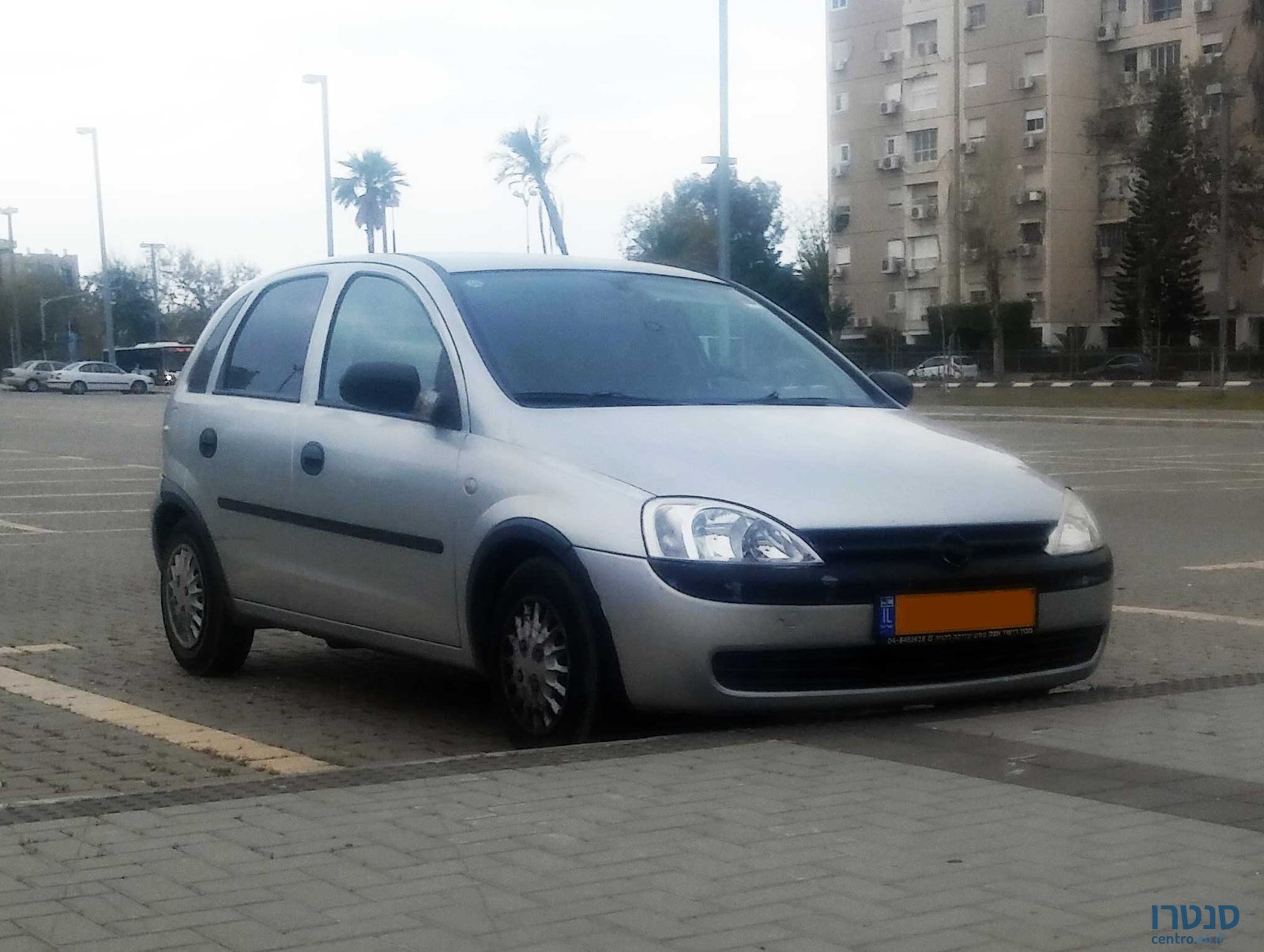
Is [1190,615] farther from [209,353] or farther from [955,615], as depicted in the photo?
[209,353]

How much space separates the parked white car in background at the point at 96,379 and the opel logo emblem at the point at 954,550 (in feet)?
274

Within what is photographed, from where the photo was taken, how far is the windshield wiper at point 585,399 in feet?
21.2

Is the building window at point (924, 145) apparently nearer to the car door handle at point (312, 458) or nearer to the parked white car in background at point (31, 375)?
the parked white car in background at point (31, 375)

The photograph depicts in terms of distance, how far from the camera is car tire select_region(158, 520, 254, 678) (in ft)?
26.3

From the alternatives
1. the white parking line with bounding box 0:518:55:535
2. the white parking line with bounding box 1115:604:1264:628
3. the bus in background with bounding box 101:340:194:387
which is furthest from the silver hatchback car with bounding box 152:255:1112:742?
the bus in background with bounding box 101:340:194:387

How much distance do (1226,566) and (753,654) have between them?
7452 millimetres

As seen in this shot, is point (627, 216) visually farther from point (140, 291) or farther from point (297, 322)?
point (297, 322)

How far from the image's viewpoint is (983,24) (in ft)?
261

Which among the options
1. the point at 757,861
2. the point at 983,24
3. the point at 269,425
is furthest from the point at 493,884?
the point at 983,24

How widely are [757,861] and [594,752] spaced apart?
1374 mm

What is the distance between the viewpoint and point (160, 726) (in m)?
7.00

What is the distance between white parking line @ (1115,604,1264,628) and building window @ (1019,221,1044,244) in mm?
72015

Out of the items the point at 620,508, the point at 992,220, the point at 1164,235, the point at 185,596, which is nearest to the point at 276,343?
the point at 185,596

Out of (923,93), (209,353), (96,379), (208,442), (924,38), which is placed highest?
(924,38)
